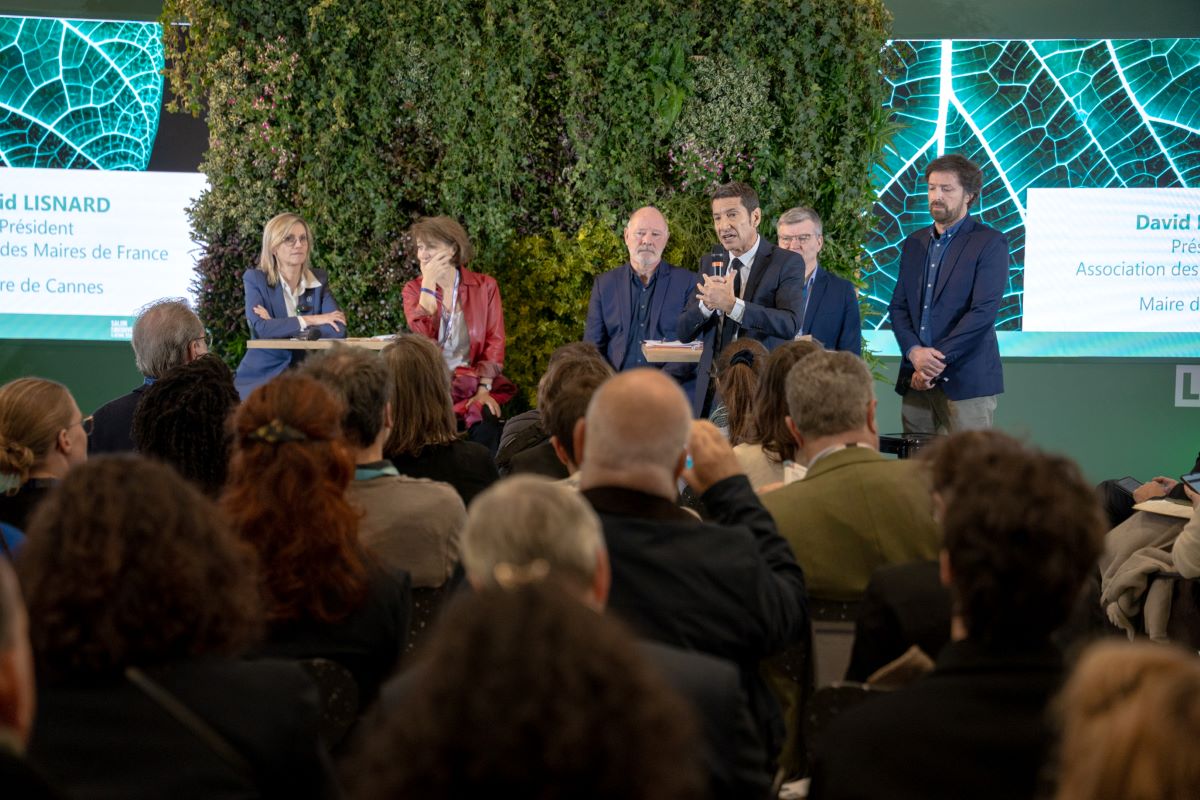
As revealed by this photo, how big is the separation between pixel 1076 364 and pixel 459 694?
372 inches

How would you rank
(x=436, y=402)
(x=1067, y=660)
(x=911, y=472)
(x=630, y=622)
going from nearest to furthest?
(x=1067, y=660) → (x=630, y=622) → (x=911, y=472) → (x=436, y=402)

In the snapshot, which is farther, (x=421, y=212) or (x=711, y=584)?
(x=421, y=212)

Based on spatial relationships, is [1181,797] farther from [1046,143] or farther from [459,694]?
[1046,143]

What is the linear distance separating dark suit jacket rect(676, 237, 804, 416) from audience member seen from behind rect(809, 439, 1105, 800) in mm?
4151

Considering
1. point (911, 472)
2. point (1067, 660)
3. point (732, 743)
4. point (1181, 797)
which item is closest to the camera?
point (1181, 797)

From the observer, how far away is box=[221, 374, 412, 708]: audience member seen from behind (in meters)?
2.32

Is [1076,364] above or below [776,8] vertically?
below

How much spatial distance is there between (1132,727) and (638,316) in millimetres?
6166

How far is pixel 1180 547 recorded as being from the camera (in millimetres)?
3896

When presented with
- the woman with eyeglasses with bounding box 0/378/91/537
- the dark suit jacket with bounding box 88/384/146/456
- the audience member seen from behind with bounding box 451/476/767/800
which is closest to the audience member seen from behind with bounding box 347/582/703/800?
the audience member seen from behind with bounding box 451/476/767/800

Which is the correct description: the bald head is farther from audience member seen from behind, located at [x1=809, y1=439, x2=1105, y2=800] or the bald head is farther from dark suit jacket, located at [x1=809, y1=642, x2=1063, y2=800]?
dark suit jacket, located at [x1=809, y1=642, x2=1063, y2=800]

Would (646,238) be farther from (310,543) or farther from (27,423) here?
(310,543)

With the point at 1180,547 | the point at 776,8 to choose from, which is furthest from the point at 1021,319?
the point at 1180,547

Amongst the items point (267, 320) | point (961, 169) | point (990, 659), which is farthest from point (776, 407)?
point (267, 320)
